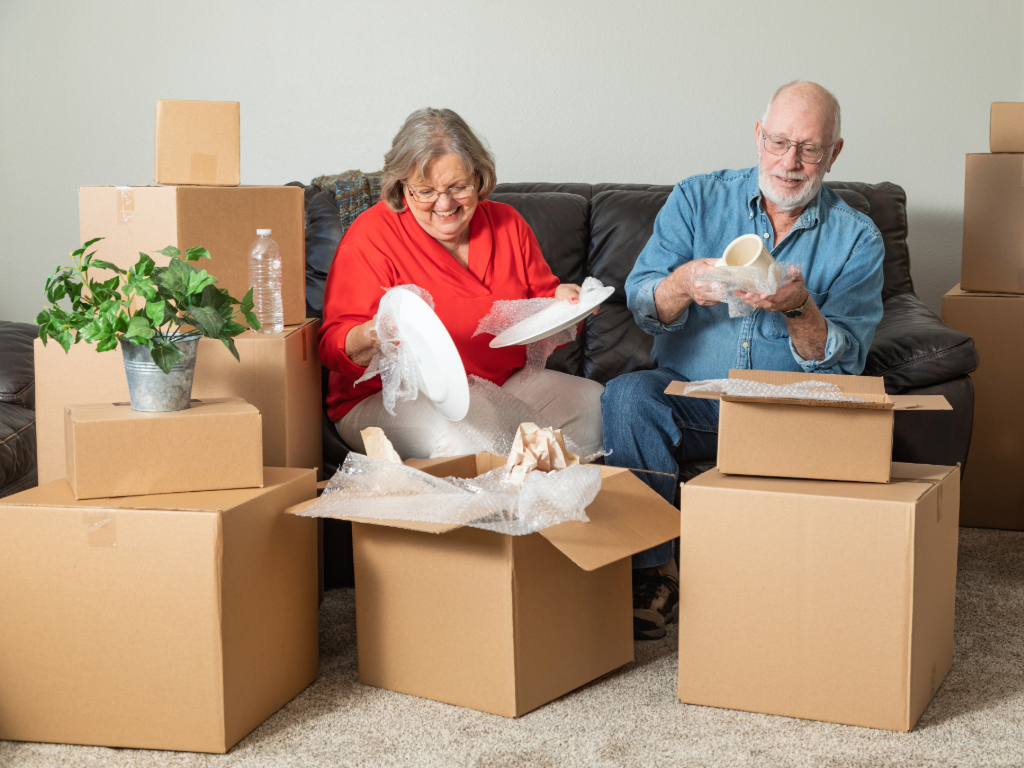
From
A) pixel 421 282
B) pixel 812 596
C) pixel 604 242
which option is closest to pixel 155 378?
pixel 421 282

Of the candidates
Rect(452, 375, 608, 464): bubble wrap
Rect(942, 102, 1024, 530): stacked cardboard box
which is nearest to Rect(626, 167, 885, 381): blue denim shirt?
Rect(452, 375, 608, 464): bubble wrap

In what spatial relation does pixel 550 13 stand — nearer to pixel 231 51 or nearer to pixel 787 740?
pixel 231 51


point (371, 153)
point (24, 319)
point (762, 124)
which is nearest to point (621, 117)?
point (371, 153)

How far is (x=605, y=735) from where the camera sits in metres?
1.41

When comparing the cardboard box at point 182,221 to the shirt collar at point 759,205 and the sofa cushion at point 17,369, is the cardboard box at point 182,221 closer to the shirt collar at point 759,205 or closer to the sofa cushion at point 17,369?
the sofa cushion at point 17,369

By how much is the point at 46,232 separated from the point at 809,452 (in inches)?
110

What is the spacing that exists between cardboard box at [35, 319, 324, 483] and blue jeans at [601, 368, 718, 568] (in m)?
0.64

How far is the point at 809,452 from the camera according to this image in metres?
1.44

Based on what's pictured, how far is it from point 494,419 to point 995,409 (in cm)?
148

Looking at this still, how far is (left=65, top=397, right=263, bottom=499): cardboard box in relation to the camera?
136cm

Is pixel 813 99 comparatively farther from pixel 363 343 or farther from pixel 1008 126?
pixel 363 343

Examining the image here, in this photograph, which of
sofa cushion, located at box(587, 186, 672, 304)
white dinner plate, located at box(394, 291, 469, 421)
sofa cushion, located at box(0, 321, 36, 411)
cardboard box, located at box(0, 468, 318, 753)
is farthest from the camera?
sofa cushion, located at box(587, 186, 672, 304)

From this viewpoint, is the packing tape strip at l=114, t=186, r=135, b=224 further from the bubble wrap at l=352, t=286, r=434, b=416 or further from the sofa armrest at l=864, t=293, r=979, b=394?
the sofa armrest at l=864, t=293, r=979, b=394

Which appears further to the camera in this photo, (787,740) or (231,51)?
(231,51)
